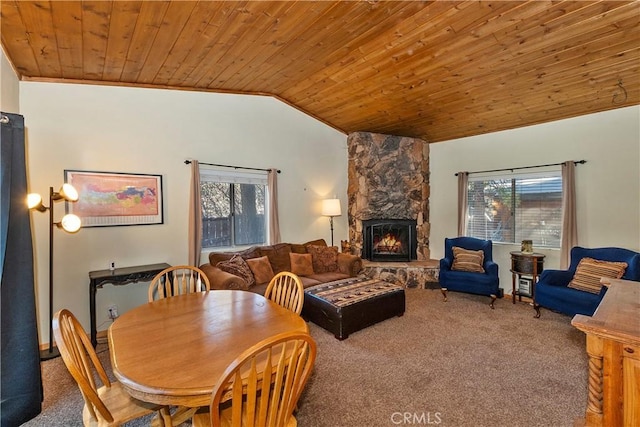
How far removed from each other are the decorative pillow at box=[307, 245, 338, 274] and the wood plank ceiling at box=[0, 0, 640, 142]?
7.57 ft

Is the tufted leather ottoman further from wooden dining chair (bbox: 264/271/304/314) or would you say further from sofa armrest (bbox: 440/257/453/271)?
sofa armrest (bbox: 440/257/453/271)

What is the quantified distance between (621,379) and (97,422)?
8.74 ft

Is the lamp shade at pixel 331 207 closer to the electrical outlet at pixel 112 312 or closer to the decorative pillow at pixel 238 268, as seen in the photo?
the decorative pillow at pixel 238 268

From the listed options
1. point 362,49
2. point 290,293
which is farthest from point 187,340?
point 362,49

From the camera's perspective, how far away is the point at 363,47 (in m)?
3.10

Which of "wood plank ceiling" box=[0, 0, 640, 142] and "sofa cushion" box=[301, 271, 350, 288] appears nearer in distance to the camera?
"wood plank ceiling" box=[0, 0, 640, 142]

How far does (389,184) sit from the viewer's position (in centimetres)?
562

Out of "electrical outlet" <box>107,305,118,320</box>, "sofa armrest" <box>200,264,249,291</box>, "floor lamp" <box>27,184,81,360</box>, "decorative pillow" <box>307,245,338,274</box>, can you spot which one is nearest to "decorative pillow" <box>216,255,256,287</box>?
"sofa armrest" <box>200,264,249,291</box>

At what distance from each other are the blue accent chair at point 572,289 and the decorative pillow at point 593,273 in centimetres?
6

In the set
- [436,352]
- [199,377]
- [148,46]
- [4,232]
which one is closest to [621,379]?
[436,352]

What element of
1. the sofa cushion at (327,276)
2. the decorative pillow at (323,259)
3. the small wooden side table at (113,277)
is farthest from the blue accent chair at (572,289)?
the small wooden side table at (113,277)

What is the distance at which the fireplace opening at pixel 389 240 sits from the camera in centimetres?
554

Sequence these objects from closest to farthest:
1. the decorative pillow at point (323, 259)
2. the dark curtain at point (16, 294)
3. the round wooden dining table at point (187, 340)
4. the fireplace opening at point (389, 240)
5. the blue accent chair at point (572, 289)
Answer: the round wooden dining table at point (187, 340) < the dark curtain at point (16, 294) < the blue accent chair at point (572, 289) < the decorative pillow at point (323, 259) < the fireplace opening at point (389, 240)

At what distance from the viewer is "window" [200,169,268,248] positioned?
4320mm
